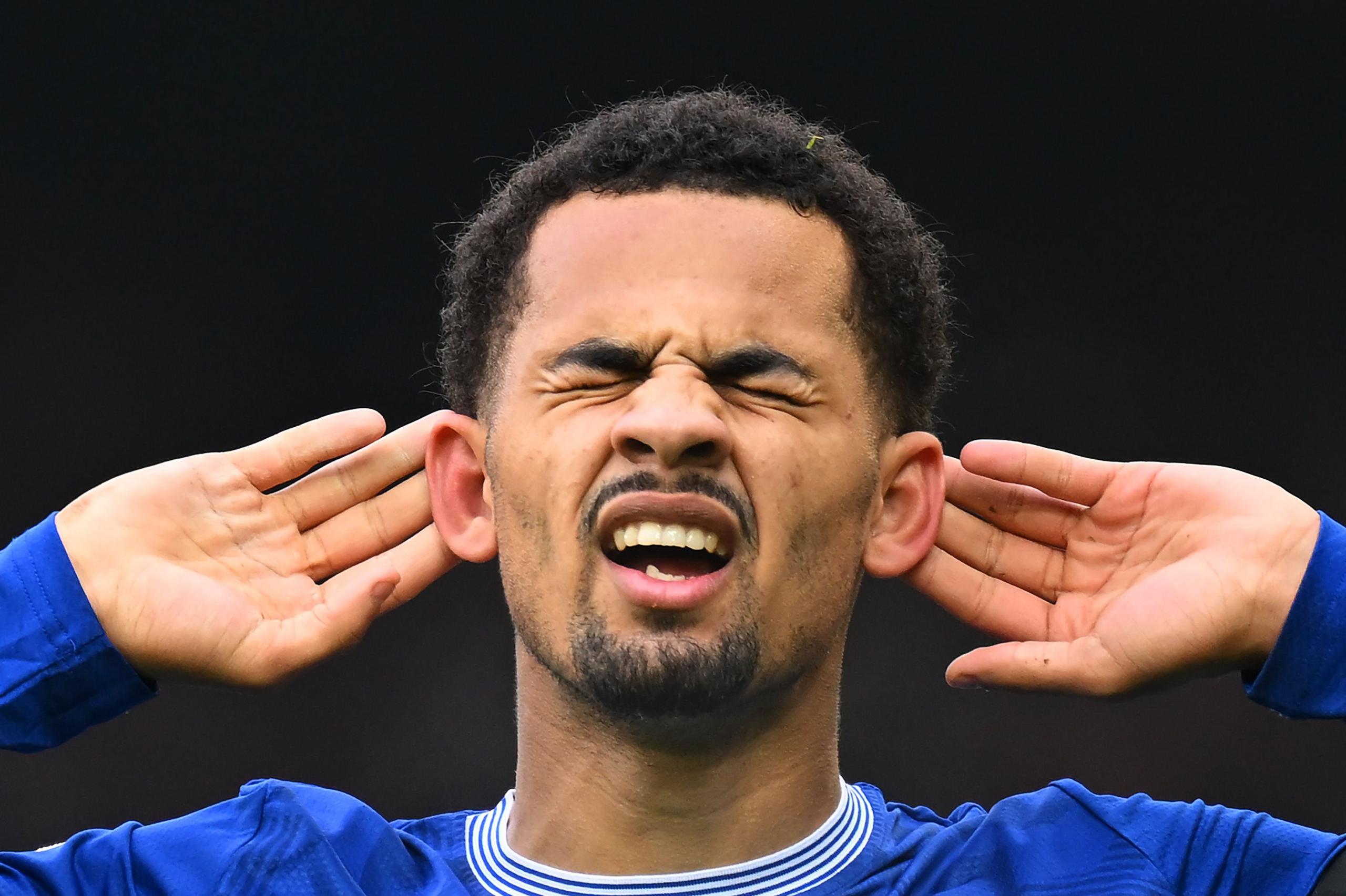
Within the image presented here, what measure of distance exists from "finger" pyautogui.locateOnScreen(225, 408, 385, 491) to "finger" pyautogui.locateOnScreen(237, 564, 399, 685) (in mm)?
195

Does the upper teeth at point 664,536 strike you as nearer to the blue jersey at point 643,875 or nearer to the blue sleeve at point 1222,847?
the blue jersey at point 643,875

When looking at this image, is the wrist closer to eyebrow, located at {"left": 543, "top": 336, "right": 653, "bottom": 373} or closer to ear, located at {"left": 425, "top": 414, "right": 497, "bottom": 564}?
eyebrow, located at {"left": 543, "top": 336, "right": 653, "bottom": 373}

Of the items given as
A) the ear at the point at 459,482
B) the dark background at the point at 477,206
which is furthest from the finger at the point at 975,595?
the dark background at the point at 477,206

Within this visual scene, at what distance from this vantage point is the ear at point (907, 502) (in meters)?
2.48

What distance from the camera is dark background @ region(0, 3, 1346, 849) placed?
4332mm

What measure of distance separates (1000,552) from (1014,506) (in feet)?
0.26

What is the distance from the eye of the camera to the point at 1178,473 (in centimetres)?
245

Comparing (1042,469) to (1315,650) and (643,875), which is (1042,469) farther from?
(643,875)

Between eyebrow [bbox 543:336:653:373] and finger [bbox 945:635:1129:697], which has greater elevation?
eyebrow [bbox 543:336:653:373]

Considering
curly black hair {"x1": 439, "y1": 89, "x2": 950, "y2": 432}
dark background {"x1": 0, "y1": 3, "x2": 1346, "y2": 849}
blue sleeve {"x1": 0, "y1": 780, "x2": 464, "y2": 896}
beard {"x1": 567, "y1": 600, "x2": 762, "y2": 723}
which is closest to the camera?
beard {"x1": 567, "y1": 600, "x2": 762, "y2": 723}

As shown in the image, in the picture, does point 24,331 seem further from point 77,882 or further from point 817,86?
point 77,882

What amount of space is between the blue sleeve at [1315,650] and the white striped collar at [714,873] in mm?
621

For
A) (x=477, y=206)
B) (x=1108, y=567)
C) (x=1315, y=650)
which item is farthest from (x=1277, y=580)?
(x=477, y=206)

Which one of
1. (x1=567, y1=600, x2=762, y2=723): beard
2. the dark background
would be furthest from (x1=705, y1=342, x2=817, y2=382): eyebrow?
A: the dark background
